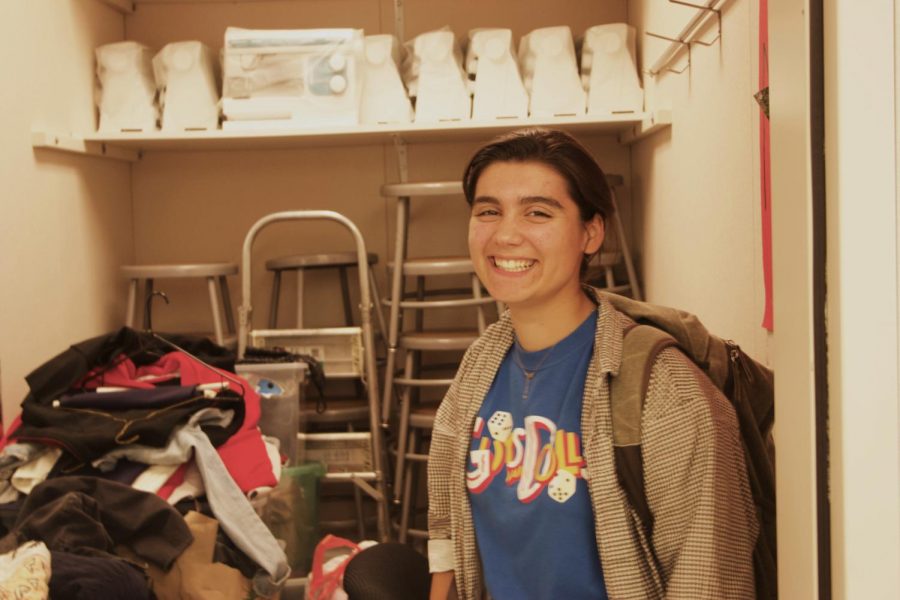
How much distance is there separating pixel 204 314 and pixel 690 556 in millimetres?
2776

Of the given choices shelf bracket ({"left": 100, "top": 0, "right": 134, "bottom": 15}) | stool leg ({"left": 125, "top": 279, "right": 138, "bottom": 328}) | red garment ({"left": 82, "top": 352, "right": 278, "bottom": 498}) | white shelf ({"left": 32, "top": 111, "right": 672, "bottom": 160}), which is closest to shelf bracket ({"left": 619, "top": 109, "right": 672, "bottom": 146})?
white shelf ({"left": 32, "top": 111, "right": 672, "bottom": 160})

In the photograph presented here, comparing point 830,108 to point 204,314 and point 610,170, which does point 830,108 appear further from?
point 204,314

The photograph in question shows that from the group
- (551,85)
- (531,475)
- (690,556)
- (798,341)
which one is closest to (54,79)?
(551,85)

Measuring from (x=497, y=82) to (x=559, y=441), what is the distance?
1.94m

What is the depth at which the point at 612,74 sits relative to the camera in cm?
302

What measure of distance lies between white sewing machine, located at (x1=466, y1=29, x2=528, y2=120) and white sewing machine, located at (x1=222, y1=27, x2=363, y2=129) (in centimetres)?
40

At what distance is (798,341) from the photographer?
2.38ft

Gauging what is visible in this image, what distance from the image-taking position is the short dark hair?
1.47 m

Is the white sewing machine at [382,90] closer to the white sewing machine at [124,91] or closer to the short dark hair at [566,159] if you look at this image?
the white sewing machine at [124,91]

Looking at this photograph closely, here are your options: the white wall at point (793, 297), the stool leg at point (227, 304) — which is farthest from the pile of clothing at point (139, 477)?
the white wall at point (793, 297)

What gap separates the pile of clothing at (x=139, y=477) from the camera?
5.80ft

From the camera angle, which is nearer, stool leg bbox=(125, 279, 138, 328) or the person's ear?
the person's ear

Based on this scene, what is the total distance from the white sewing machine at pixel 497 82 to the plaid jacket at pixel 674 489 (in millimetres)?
1750

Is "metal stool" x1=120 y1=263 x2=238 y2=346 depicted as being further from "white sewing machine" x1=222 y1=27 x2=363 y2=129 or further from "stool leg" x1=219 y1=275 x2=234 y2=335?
"white sewing machine" x1=222 y1=27 x2=363 y2=129
